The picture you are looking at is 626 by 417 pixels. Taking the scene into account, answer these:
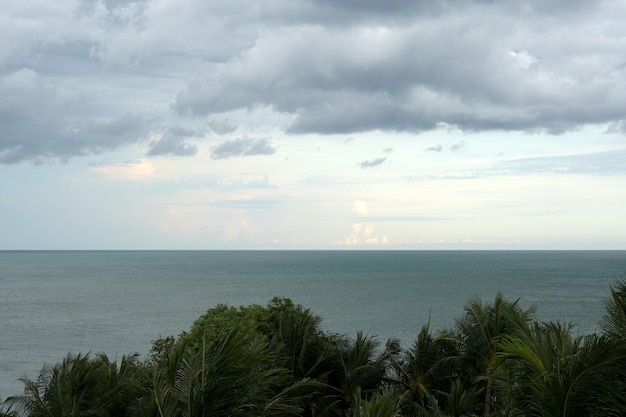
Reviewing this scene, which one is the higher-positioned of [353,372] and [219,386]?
[219,386]

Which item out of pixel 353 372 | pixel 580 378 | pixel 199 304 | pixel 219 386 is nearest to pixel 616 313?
pixel 580 378

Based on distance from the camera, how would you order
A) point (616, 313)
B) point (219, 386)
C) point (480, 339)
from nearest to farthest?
1. point (219, 386)
2. point (616, 313)
3. point (480, 339)

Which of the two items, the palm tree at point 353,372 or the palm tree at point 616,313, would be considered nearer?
the palm tree at point 616,313

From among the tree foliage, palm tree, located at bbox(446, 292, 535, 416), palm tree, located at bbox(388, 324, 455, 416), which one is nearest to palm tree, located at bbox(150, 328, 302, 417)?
the tree foliage

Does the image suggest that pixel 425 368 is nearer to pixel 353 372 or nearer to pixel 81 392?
pixel 353 372

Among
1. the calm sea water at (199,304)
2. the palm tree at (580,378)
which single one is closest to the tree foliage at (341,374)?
the palm tree at (580,378)

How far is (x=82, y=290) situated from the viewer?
145500 mm

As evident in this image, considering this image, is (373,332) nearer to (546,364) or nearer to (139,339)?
(139,339)

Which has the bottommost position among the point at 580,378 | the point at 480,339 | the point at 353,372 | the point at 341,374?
the point at 341,374

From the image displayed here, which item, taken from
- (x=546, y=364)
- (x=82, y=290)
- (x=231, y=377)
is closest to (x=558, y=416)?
(x=546, y=364)

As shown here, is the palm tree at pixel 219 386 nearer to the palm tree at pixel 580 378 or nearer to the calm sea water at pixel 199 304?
the palm tree at pixel 580 378

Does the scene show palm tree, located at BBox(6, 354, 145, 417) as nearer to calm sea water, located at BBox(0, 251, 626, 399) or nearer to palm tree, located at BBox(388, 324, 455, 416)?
palm tree, located at BBox(388, 324, 455, 416)

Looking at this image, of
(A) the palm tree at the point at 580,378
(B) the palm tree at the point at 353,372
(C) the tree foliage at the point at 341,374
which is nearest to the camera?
(A) the palm tree at the point at 580,378

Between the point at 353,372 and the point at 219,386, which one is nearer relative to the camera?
the point at 219,386
